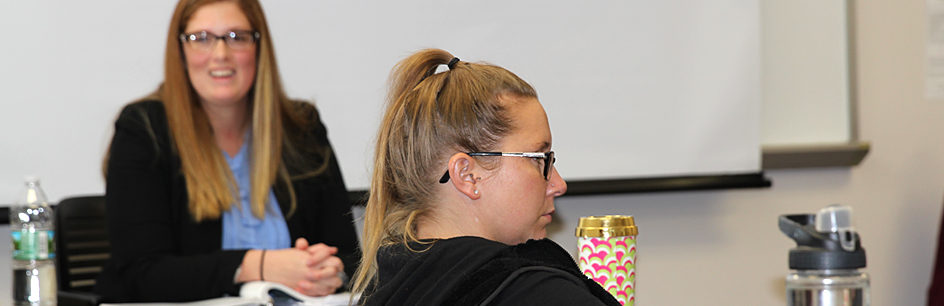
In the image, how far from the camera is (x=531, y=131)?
1.12 metres

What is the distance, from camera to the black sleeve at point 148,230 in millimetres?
1867

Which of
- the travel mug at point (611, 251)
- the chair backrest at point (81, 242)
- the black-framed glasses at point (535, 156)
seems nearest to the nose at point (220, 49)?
the chair backrest at point (81, 242)

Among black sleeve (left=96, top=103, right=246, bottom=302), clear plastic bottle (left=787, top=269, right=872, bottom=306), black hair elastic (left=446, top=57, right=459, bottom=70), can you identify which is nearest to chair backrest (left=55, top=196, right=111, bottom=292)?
black sleeve (left=96, top=103, right=246, bottom=302)

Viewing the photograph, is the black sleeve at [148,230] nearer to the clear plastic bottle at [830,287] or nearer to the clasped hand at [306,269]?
the clasped hand at [306,269]

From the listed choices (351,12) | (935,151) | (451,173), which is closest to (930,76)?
(935,151)

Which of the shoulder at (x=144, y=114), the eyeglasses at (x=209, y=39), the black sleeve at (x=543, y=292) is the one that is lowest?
the black sleeve at (x=543, y=292)

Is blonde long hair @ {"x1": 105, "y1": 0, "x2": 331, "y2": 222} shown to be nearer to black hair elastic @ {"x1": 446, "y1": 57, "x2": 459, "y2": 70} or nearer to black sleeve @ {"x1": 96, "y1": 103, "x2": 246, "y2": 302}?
black sleeve @ {"x1": 96, "y1": 103, "x2": 246, "y2": 302}

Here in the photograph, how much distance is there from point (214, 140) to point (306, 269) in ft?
1.68

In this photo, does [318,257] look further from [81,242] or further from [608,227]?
[608,227]

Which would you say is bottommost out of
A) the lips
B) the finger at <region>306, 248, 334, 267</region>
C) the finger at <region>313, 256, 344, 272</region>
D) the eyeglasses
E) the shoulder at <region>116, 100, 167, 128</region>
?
the finger at <region>313, 256, 344, 272</region>

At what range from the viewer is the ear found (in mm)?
1062

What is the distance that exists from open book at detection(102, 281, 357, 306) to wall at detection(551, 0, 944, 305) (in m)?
1.31

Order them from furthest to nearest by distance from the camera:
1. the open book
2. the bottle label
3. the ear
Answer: the bottle label
the open book
the ear

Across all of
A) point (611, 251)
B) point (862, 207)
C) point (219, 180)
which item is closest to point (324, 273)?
point (219, 180)
